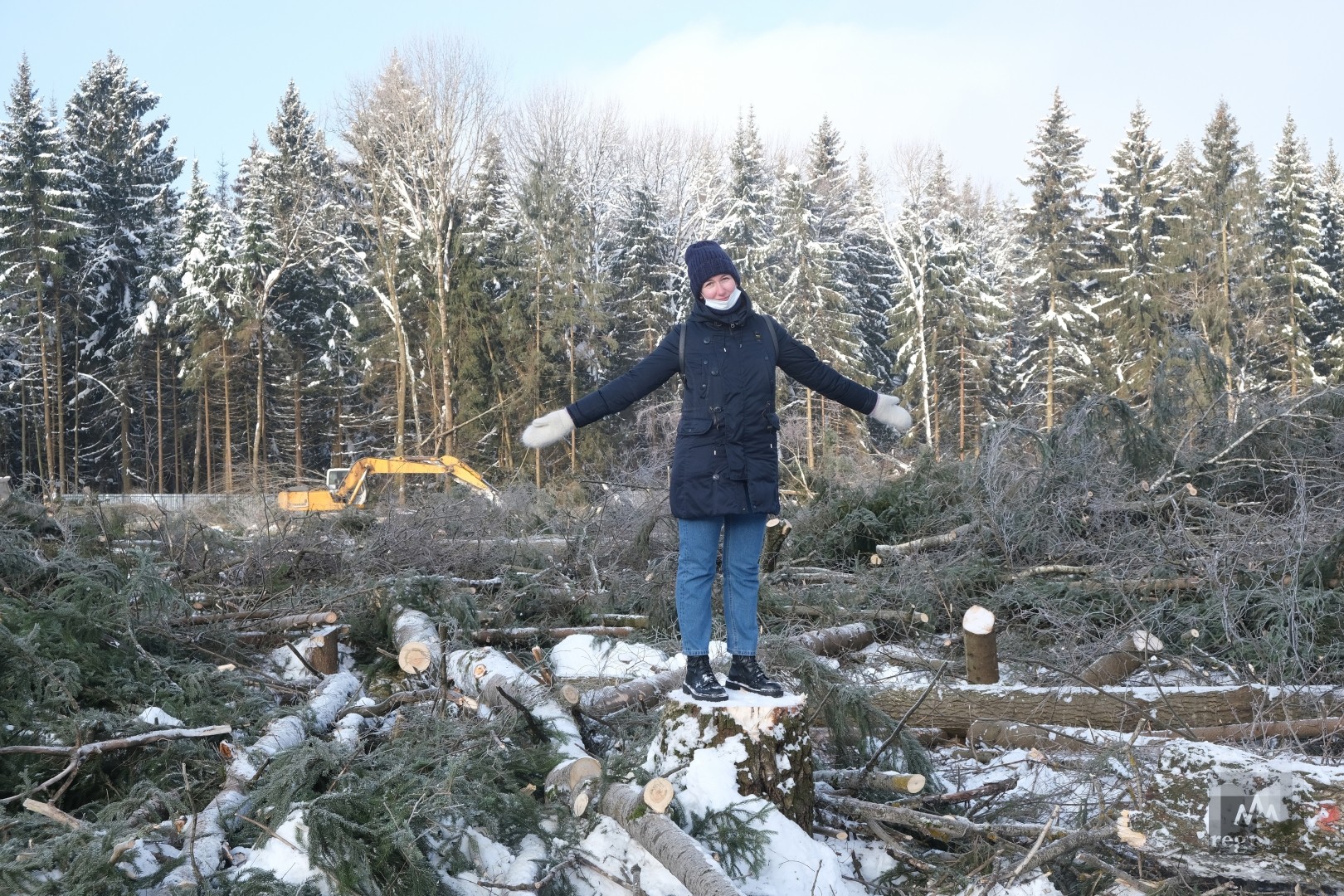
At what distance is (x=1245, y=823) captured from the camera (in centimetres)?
358

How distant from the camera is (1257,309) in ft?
93.1

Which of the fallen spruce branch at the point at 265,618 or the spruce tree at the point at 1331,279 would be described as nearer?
the fallen spruce branch at the point at 265,618

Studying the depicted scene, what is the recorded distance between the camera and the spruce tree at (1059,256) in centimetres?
2928

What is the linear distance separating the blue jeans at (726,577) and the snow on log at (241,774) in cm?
161

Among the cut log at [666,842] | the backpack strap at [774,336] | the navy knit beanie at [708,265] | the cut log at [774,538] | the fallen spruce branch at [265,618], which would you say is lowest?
the cut log at [666,842]

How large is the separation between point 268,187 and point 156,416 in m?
7.32

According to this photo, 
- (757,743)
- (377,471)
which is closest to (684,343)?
(757,743)

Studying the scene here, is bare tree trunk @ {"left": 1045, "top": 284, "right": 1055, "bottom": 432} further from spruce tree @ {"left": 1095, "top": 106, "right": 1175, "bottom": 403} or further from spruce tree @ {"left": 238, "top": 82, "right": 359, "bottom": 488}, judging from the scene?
spruce tree @ {"left": 238, "top": 82, "right": 359, "bottom": 488}

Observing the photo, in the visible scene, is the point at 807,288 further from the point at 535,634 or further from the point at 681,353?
the point at 681,353

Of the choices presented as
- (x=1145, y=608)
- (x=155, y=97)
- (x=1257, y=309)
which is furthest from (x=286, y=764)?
(x=155, y=97)

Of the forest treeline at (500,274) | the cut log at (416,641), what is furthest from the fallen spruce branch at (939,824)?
the forest treeline at (500,274)

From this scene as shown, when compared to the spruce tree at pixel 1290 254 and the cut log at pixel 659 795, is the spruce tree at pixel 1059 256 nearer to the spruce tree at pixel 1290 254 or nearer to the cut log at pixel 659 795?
the spruce tree at pixel 1290 254

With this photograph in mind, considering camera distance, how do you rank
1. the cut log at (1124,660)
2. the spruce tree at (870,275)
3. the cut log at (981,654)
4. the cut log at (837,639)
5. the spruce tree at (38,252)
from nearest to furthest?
the cut log at (981,654) < the cut log at (1124,660) < the cut log at (837,639) < the spruce tree at (38,252) < the spruce tree at (870,275)

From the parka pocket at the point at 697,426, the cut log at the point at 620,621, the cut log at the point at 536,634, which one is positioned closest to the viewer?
the parka pocket at the point at 697,426
